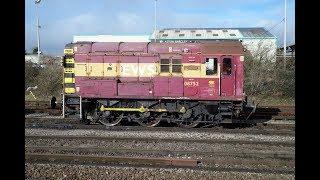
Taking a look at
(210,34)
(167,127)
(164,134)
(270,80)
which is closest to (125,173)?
(164,134)

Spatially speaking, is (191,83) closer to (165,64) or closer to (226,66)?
(165,64)

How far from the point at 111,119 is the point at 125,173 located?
308 inches

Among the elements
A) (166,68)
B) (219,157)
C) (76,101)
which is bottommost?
(219,157)

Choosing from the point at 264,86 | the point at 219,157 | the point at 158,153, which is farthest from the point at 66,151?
the point at 264,86

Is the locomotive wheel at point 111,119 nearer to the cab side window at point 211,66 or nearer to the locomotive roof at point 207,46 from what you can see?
the locomotive roof at point 207,46

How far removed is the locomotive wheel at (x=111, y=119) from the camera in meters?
14.8

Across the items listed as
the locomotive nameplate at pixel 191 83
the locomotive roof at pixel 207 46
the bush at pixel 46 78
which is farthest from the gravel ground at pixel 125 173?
the bush at pixel 46 78

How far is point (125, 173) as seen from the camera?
7.43 metres

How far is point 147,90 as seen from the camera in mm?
14688

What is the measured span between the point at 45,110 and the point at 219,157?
1180cm
